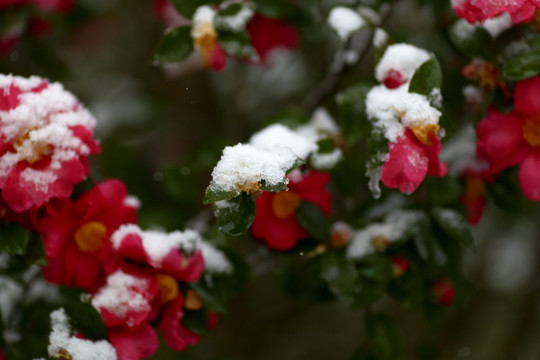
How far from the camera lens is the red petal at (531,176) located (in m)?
0.86

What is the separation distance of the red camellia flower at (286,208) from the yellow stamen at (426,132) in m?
0.21

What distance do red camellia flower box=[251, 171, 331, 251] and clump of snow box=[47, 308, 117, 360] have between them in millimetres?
285

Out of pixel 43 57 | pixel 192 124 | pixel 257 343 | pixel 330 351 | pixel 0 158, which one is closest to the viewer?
pixel 0 158

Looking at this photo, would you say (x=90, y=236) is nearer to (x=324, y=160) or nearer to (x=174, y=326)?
(x=174, y=326)

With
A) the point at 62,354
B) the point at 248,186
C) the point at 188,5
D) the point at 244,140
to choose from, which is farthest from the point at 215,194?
the point at 244,140

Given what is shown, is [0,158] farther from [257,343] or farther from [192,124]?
[192,124]

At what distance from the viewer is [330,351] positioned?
75.2 inches

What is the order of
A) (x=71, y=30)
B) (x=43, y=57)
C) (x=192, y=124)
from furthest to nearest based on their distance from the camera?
(x=192, y=124), (x=71, y=30), (x=43, y=57)

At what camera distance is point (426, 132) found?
776 millimetres

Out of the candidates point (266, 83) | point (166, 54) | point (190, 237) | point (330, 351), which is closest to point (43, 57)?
point (166, 54)

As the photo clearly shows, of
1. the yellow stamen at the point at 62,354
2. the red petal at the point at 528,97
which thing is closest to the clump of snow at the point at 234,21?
the red petal at the point at 528,97

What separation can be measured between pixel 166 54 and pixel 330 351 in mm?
1281

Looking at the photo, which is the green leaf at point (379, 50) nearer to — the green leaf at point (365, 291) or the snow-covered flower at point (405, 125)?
the snow-covered flower at point (405, 125)

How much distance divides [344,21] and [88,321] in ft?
1.98
